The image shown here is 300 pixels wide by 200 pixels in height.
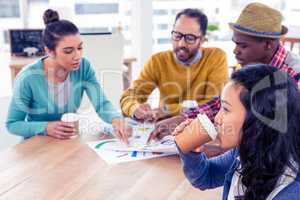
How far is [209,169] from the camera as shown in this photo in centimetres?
102

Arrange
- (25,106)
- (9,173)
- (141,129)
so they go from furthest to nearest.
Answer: (25,106)
(141,129)
(9,173)

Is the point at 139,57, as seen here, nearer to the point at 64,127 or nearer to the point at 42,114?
the point at 42,114

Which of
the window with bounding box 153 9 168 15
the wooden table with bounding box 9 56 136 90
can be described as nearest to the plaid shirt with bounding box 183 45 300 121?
the wooden table with bounding box 9 56 136 90

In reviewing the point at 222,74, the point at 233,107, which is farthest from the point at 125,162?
the point at 222,74

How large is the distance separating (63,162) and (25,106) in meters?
0.54

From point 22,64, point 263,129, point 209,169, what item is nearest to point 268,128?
point 263,129

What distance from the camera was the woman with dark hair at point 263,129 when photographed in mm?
770

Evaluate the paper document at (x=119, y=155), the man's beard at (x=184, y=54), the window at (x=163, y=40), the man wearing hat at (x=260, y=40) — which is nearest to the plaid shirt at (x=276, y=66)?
the man wearing hat at (x=260, y=40)

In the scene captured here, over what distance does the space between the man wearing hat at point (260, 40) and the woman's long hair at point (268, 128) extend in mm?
678

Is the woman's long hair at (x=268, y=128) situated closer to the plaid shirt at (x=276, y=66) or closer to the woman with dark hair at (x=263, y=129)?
the woman with dark hair at (x=263, y=129)

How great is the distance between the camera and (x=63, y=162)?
1282mm

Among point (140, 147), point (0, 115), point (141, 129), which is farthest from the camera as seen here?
point (0, 115)

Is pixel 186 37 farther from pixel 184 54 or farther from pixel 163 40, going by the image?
pixel 163 40

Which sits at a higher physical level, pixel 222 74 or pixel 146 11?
pixel 146 11
